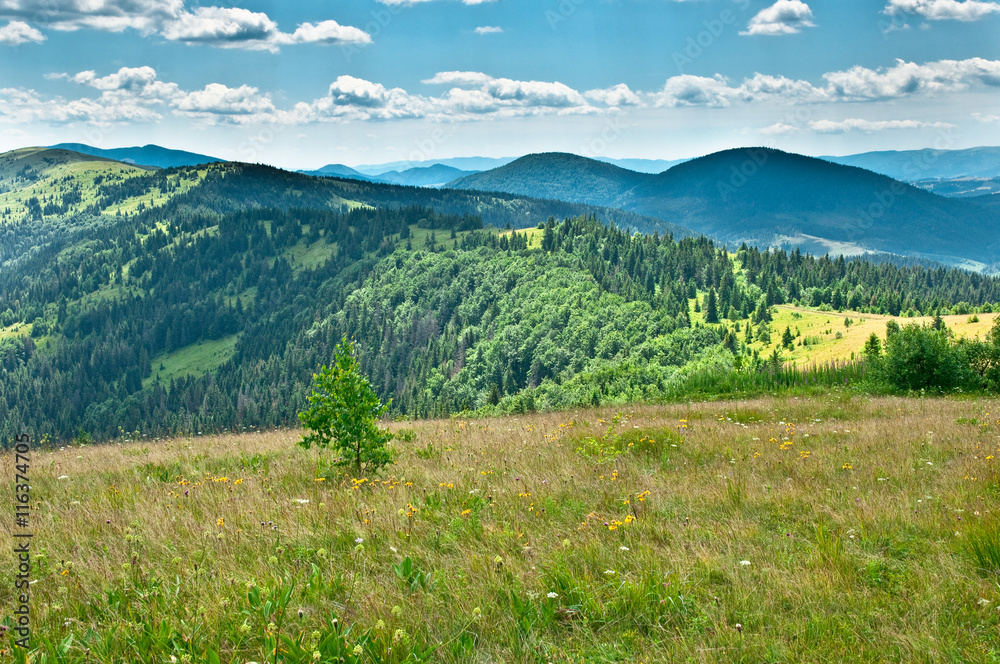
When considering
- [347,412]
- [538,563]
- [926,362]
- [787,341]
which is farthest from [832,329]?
[538,563]

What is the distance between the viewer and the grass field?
13.9ft

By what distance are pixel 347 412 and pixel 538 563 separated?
5113 millimetres

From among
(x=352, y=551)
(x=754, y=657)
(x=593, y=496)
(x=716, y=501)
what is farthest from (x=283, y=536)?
(x=716, y=501)

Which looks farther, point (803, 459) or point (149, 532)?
point (803, 459)

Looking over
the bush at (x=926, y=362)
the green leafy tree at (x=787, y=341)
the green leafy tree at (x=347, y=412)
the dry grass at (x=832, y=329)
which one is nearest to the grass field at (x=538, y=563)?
the green leafy tree at (x=347, y=412)

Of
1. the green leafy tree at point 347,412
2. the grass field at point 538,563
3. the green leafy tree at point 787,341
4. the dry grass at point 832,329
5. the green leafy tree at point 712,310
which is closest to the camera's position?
the grass field at point 538,563

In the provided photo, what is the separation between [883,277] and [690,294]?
64.8 meters

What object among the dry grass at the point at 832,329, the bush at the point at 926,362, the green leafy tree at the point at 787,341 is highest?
the bush at the point at 926,362

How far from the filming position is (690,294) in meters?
156

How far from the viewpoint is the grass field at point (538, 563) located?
423 centimetres

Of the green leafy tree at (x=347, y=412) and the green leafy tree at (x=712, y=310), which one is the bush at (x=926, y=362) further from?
the green leafy tree at (x=712, y=310)

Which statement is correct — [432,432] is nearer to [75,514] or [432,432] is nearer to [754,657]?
[75,514]

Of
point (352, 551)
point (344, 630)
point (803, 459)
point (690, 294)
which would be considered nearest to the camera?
point (344, 630)

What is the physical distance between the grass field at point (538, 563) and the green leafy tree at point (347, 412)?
0.60m
